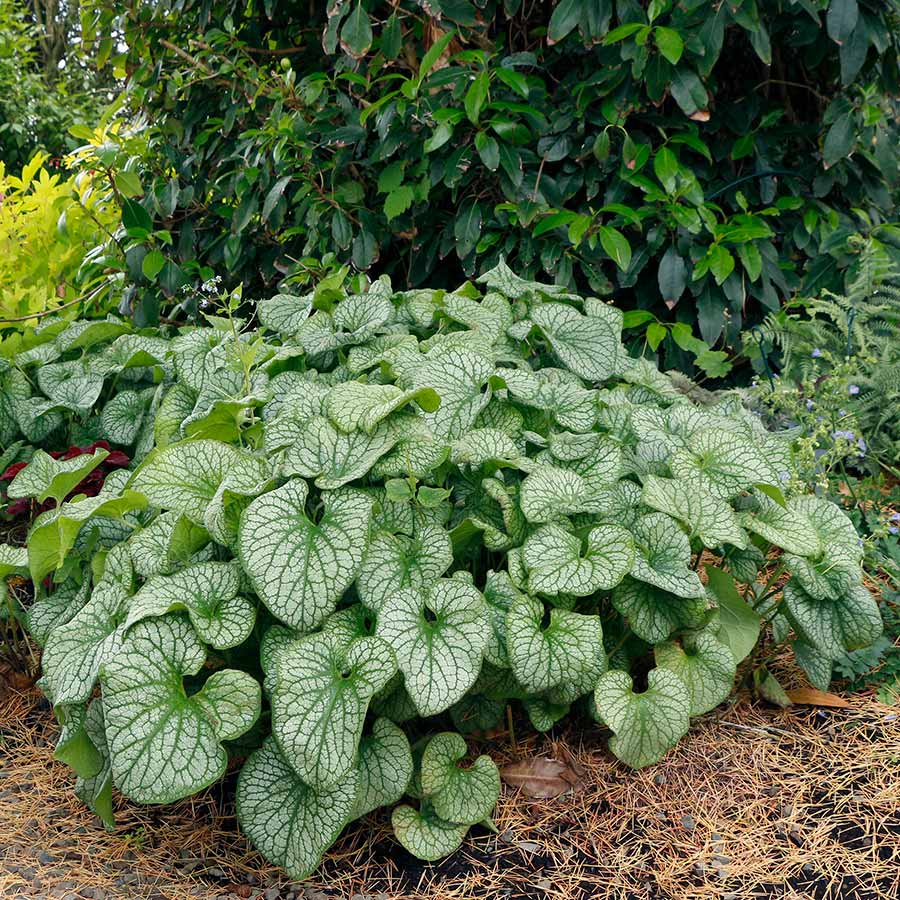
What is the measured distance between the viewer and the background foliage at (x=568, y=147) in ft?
9.20

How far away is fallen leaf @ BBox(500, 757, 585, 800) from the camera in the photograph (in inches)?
67.9

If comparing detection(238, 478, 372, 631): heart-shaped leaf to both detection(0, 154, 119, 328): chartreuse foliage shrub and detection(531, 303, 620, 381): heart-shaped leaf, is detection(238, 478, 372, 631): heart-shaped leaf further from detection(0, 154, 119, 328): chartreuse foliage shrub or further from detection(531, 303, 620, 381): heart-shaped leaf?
detection(0, 154, 119, 328): chartreuse foliage shrub

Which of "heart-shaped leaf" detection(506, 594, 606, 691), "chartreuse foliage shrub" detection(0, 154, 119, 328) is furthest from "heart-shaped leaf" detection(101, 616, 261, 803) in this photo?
"chartreuse foliage shrub" detection(0, 154, 119, 328)

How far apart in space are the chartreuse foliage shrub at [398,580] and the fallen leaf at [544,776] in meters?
0.10

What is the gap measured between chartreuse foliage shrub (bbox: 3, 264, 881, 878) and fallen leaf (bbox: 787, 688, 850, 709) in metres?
0.10

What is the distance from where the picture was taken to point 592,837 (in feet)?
5.37

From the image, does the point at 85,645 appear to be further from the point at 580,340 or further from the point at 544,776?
the point at 580,340

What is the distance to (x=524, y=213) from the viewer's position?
116 inches

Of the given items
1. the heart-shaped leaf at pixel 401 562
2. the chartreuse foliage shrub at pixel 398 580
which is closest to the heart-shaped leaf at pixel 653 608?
the chartreuse foliage shrub at pixel 398 580

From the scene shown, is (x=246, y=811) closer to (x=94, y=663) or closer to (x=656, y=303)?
(x=94, y=663)

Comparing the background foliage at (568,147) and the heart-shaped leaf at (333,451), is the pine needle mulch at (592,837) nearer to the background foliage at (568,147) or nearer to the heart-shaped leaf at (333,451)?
the heart-shaped leaf at (333,451)

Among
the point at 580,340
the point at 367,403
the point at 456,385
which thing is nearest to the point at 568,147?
the point at 580,340

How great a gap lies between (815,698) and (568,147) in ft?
6.27

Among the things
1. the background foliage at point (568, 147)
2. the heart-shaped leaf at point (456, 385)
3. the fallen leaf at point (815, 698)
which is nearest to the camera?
the heart-shaped leaf at point (456, 385)
